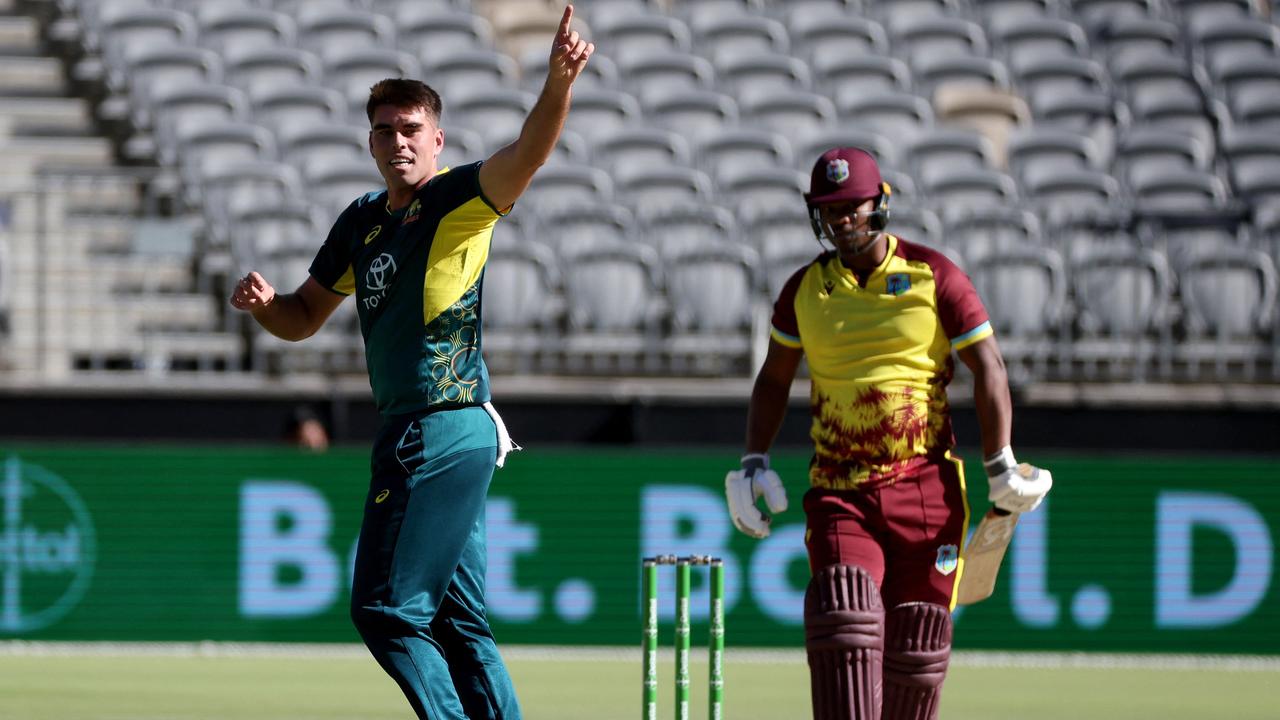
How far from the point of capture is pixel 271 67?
17562mm

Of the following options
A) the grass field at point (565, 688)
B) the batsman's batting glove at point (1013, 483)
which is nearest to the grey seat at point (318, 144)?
the grass field at point (565, 688)

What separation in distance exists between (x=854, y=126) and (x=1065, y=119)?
2285mm

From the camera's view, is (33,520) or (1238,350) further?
(1238,350)

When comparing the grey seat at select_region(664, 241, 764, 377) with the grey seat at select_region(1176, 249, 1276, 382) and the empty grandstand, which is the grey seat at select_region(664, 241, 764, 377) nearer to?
the empty grandstand

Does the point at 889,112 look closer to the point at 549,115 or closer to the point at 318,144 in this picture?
the point at 318,144

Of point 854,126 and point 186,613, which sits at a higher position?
point 854,126

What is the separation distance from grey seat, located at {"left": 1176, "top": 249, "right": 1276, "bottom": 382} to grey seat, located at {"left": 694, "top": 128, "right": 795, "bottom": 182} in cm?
386

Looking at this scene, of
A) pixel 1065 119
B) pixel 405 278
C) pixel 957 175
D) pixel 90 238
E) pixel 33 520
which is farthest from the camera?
pixel 1065 119

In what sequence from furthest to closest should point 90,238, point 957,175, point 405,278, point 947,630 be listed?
point 957,175 → point 90,238 → point 947,630 → point 405,278

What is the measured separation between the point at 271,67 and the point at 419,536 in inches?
512

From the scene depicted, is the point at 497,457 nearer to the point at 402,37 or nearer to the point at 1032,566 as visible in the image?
the point at 1032,566

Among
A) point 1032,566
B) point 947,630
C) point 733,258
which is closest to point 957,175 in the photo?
point 733,258

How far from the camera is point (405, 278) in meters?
5.49

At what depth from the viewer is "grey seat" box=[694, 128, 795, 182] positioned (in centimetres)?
1673
